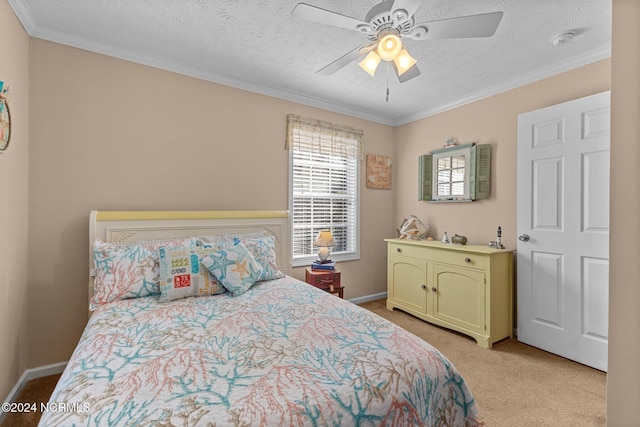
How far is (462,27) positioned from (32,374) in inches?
143

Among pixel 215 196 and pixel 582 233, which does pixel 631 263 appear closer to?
pixel 582 233

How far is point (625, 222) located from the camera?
74 centimetres

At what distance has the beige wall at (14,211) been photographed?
5.58ft

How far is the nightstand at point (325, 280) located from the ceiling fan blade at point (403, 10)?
2.26 meters

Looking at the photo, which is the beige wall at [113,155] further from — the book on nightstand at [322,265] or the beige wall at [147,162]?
the book on nightstand at [322,265]

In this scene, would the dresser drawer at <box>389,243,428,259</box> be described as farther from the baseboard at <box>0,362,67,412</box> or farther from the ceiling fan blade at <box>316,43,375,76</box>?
the baseboard at <box>0,362,67,412</box>

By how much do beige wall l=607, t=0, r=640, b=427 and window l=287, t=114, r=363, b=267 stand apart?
2747 mm

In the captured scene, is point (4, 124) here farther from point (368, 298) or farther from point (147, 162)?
point (368, 298)

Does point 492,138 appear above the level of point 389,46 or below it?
below

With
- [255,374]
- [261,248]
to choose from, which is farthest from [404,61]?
[255,374]

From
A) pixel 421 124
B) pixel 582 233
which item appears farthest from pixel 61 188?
pixel 582 233

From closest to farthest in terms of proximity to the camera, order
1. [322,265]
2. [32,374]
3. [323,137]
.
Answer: [32,374], [322,265], [323,137]

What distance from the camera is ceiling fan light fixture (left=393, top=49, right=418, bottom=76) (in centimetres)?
171

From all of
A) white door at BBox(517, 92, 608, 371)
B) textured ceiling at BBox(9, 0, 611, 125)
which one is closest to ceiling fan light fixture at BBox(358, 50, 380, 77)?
textured ceiling at BBox(9, 0, 611, 125)
